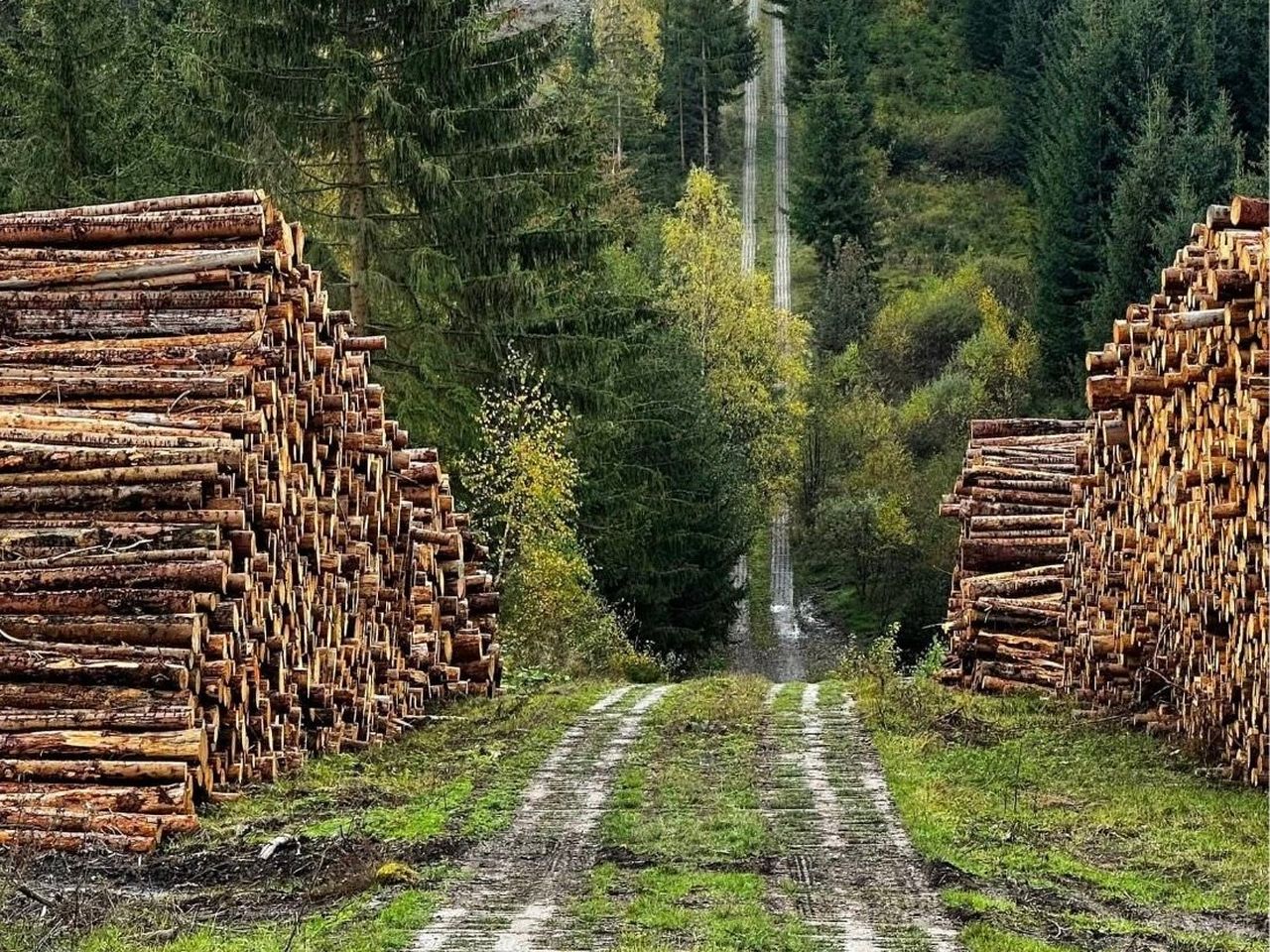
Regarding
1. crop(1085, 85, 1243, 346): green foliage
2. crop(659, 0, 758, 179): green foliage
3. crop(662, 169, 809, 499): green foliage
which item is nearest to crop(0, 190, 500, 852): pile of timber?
crop(662, 169, 809, 499): green foliage

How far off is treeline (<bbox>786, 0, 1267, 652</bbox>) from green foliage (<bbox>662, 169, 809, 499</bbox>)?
7.73 feet

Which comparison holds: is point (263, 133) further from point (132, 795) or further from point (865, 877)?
point (865, 877)

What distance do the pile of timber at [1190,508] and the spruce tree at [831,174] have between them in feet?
194

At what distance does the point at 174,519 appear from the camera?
14.3 metres

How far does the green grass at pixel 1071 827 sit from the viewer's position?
33.7 ft


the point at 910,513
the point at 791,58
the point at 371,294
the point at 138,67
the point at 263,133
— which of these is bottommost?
the point at 910,513

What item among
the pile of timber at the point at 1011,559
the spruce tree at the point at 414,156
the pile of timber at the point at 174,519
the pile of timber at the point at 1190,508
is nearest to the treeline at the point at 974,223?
Result: the spruce tree at the point at 414,156

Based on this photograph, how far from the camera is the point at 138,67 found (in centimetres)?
4294

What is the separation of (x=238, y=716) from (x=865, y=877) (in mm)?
5666

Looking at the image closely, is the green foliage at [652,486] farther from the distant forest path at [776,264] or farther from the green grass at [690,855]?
the green grass at [690,855]

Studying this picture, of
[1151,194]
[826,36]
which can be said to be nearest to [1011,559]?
[1151,194]

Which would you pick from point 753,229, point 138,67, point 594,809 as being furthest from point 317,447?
point 753,229

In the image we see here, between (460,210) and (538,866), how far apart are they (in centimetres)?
2107

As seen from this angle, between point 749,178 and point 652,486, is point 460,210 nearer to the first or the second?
point 652,486
